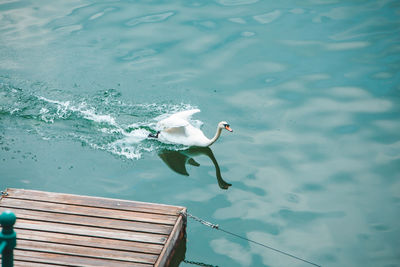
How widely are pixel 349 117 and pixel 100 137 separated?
4733 mm

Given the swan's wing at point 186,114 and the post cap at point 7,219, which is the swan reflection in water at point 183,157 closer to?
the swan's wing at point 186,114

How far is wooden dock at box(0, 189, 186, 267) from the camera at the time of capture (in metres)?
6.39

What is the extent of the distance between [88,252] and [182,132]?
152 inches

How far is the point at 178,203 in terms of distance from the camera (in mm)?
8578

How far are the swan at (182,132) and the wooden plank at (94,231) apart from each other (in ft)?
10.6

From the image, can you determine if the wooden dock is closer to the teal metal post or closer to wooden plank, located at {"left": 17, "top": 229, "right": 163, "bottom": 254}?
wooden plank, located at {"left": 17, "top": 229, "right": 163, "bottom": 254}

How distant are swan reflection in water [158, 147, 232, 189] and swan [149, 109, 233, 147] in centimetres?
19

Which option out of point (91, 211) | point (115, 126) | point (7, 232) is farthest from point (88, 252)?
point (115, 126)

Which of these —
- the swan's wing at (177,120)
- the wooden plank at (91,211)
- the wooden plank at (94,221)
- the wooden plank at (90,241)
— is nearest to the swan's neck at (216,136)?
the swan's wing at (177,120)

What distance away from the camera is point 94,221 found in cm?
693

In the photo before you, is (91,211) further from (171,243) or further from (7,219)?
(7,219)

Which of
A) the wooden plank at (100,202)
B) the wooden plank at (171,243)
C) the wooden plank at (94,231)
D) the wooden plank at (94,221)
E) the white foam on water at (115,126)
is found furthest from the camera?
the white foam on water at (115,126)

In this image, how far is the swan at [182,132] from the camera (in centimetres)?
973

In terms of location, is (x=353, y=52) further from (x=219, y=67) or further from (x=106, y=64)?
(x=106, y=64)
